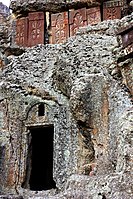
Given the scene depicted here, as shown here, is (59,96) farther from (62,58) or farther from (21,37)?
(21,37)

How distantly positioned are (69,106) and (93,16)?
4612 mm

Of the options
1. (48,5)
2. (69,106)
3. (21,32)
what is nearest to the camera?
(69,106)

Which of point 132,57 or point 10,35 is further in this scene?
point 10,35

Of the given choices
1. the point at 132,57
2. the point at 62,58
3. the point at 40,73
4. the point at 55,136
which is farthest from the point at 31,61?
the point at 132,57

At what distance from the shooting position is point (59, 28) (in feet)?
41.9

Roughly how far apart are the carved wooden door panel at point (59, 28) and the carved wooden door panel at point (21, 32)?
85 centimetres

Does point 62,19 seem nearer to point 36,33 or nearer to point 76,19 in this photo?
point 76,19

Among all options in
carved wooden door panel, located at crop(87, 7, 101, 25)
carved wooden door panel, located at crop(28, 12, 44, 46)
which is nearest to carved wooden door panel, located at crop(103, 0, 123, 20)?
carved wooden door panel, located at crop(87, 7, 101, 25)

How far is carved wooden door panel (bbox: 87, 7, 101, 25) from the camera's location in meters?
12.4

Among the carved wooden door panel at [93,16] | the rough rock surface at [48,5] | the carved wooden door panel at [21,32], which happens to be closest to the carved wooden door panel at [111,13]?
the carved wooden door panel at [93,16]

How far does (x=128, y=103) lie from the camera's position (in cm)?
706

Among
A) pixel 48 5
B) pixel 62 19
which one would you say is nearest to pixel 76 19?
pixel 62 19

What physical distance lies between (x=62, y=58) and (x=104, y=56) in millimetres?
1210

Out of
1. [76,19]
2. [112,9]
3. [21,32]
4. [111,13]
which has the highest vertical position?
[112,9]
